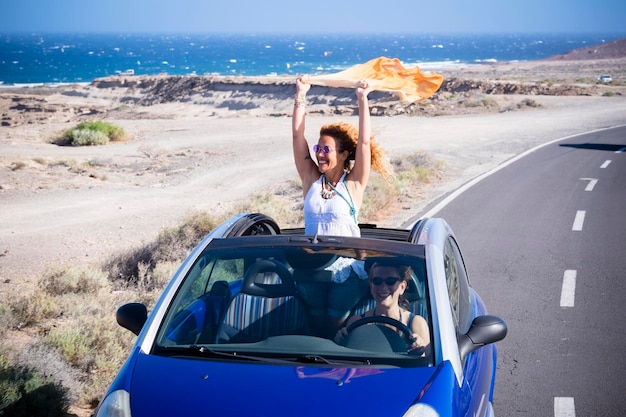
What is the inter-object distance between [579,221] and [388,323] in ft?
32.8

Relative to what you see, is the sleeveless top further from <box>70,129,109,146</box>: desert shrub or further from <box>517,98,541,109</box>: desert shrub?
<box>517,98,541,109</box>: desert shrub

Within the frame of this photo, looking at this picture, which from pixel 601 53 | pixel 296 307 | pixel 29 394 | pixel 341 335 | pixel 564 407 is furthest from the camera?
pixel 601 53

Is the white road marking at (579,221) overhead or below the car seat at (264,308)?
below

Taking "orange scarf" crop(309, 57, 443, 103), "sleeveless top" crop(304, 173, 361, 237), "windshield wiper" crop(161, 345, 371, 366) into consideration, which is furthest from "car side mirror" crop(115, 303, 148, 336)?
"orange scarf" crop(309, 57, 443, 103)

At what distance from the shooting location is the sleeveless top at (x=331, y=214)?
5.60 m

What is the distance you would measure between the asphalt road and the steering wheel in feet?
6.95

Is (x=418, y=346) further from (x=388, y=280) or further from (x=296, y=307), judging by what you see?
(x=296, y=307)

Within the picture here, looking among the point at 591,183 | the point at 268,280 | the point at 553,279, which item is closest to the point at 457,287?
the point at 268,280

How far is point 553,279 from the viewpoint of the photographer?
9.67 meters

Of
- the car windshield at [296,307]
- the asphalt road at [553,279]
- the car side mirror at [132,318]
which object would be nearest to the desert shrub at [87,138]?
the asphalt road at [553,279]

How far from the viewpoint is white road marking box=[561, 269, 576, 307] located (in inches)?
341

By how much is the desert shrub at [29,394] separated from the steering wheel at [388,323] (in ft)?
7.68

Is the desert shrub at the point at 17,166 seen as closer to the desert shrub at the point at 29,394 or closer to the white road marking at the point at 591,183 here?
the white road marking at the point at 591,183

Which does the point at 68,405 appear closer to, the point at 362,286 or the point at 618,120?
the point at 362,286
